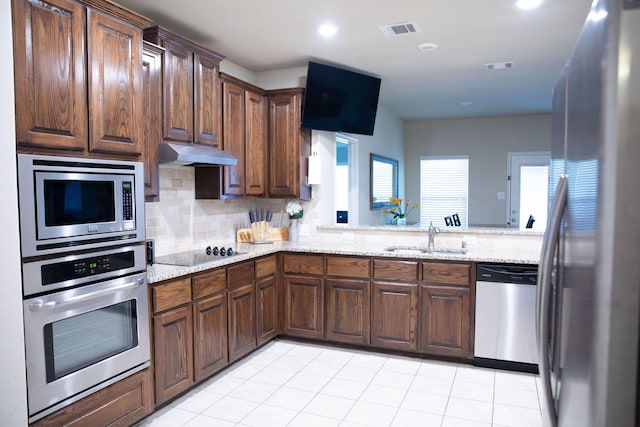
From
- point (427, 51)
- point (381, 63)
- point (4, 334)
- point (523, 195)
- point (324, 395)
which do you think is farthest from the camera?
point (523, 195)

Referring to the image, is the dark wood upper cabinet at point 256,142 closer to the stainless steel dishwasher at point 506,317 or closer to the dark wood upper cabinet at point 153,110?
the dark wood upper cabinet at point 153,110

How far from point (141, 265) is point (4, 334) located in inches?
31.3

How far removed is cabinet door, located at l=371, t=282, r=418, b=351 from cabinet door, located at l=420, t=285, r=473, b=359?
0.08m

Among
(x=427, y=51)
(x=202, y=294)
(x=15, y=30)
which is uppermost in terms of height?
(x=427, y=51)

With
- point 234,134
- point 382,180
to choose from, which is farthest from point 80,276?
point 382,180

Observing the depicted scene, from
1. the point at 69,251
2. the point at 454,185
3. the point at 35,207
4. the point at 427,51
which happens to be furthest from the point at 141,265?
the point at 454,185

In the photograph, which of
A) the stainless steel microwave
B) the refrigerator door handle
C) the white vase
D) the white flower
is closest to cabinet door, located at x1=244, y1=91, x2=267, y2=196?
the white flower

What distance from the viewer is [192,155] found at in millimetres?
3209

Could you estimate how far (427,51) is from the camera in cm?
411

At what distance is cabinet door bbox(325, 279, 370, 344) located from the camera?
3895 mm

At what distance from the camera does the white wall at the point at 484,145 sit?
7.80 m

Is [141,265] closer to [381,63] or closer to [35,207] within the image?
[35,207]

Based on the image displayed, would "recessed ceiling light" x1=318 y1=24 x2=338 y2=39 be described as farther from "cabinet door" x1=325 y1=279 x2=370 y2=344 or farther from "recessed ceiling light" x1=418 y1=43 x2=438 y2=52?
"cabinet door" x1=325 y1=279 x2=370 y2=344

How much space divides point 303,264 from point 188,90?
1.79m
